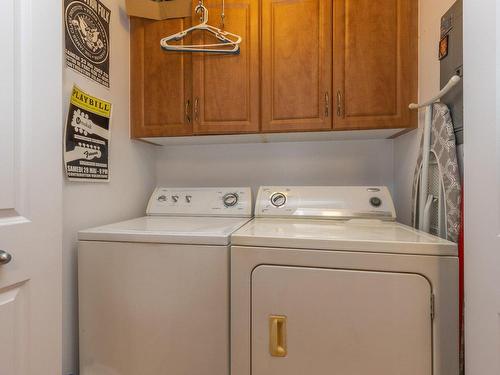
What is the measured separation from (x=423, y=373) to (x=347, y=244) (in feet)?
1.58

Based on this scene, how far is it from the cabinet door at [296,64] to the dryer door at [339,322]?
0.84 m

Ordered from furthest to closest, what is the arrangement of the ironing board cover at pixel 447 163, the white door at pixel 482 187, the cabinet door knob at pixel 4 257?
1. the ironing board cover at pixel 447 163
2. the cabinet door knob at pixel 4 257
3. the white door at pixel 482 187

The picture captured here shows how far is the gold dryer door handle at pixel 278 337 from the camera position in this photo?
3.26 feet

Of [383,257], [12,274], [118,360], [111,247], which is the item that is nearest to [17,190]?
[12,274]

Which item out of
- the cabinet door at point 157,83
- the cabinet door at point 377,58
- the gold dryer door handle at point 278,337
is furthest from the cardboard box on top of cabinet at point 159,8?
the gold dryer door handle at point 278,337

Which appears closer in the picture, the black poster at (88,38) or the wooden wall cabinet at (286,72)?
the black poster at (88,38)

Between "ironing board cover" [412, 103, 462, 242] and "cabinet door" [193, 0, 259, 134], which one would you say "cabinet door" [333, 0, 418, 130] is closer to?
"ironing board cover" [412, 103, 462, 242]

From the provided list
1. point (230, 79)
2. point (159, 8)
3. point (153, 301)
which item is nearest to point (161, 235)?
point (153, 301)

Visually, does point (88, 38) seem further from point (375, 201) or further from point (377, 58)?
point (375, 201)

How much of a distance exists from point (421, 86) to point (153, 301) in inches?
63.3

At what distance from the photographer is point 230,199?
5.64 ft

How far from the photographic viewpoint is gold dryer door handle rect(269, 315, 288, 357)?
0.99 meters

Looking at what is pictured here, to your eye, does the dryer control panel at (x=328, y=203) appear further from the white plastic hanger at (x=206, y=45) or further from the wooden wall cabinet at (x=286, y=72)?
the white plastic hanger at (x=206, y=45)

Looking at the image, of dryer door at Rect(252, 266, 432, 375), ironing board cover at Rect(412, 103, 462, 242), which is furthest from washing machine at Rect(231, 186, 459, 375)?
ironing board cover at Rect(412, 103, 462, 242)
